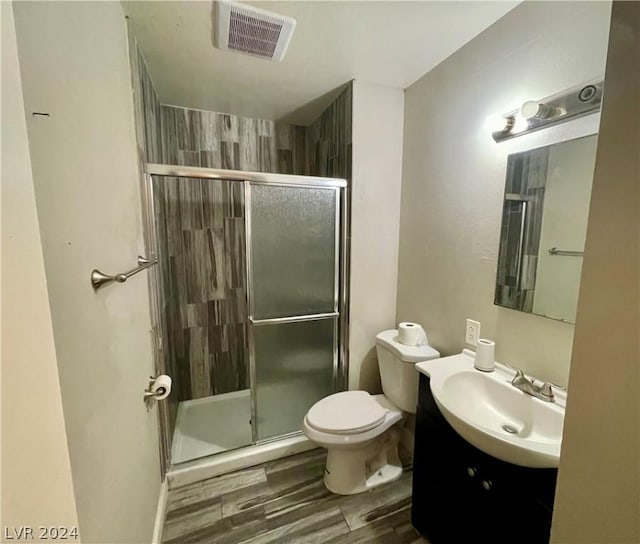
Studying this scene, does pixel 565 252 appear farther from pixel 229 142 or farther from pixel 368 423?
pixel 229 142

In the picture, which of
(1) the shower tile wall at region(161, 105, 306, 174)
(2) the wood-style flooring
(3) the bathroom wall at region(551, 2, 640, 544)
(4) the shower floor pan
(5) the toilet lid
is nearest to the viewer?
(3) the bathroom wall at region(551, 2, 640, 544)

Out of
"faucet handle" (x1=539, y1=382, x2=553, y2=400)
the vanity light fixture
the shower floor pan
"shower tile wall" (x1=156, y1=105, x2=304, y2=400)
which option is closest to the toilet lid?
the shower floor pan

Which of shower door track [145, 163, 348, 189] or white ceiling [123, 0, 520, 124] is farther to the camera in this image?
shower door track [145, 163, 348, 189]

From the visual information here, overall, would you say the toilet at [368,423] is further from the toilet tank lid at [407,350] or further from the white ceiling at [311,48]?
the white ceiling at [311,48]

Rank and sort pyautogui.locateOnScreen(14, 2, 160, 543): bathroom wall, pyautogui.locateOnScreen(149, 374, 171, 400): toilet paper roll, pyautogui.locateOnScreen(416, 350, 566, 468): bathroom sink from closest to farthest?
pyautogui.locateOnScreen(14, 2, 160, 543): bathroom wall → pyautogui.locateOnScreen(416, 350, 566, 468): bathroom sink → pyautogui.locateOnScreen(149, 374, 171, 400): toilet paper roll

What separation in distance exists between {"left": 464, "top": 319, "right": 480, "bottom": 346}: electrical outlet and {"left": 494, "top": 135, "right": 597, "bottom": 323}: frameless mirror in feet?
0.56

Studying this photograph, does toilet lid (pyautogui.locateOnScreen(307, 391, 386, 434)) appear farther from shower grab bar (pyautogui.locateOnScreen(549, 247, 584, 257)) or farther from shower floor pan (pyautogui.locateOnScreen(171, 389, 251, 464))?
shower grab bar (pyautogui.locateOnScreen(549, 247, 584, 257))

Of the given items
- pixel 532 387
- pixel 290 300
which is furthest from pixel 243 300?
pixel 532 387

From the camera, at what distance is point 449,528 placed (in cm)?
121

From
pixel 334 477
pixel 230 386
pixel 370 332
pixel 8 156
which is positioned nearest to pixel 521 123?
pixel 370 332

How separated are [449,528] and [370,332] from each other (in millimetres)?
1050

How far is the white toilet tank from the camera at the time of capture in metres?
1.57

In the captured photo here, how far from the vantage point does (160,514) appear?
56.3 inches

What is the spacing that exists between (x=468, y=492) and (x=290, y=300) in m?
1.28
